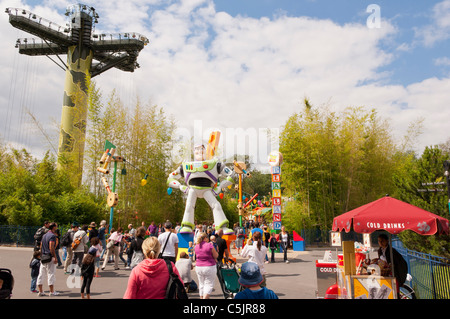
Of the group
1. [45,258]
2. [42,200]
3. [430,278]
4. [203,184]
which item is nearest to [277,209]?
[203,184]

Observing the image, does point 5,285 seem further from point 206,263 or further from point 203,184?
point 203,184

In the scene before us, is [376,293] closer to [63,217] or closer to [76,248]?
[76,248]

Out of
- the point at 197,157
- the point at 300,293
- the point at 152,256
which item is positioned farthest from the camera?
the point at 197,157

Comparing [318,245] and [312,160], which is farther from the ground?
[312,160]

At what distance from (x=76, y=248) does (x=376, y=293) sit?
20.1 ft

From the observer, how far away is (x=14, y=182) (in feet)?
49.9

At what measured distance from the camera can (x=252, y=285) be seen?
235 centimetres

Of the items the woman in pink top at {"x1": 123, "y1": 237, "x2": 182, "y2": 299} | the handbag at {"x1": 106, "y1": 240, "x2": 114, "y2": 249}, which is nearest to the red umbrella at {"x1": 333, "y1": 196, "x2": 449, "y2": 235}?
the woman in pink top at {"x1": 123, "y1": 237, "x2": 182, "y2": 299}

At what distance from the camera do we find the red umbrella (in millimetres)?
4160

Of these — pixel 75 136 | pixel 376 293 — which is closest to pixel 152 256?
pixel 376 293

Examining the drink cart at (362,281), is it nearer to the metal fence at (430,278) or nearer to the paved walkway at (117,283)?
the metal fence at (430,278)

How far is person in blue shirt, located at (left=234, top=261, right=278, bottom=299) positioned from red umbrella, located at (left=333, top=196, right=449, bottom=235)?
2.55 metres

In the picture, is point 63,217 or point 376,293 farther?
point 63,217

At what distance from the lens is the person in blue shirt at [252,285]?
2.28 m
